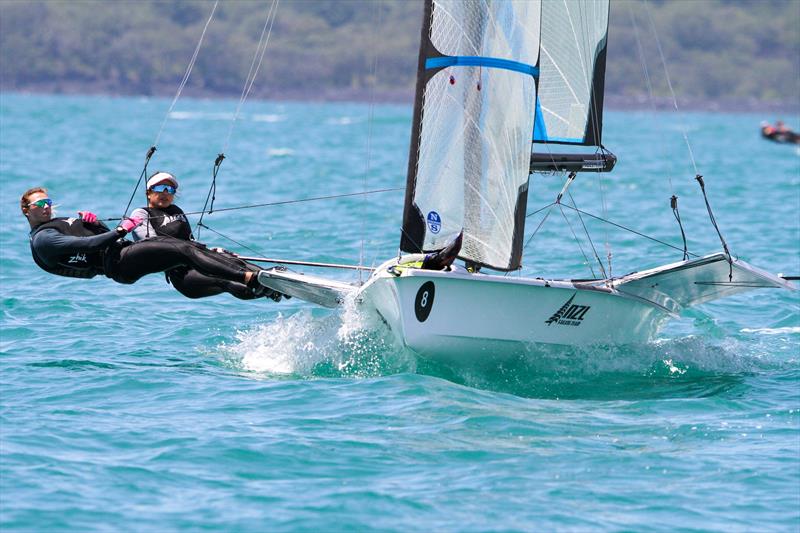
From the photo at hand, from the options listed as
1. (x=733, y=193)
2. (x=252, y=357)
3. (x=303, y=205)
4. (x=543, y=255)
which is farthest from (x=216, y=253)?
(x=733, y=193)

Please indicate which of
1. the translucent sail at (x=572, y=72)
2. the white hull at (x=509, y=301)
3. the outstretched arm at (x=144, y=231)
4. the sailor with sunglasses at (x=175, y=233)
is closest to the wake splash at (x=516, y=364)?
the white hull at (x=509, y=301)

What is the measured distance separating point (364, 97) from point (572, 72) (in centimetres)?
16510

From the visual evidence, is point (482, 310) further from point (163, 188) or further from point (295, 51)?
point (295, 51)

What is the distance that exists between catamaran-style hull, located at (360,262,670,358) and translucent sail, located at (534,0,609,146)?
2380 millimetres

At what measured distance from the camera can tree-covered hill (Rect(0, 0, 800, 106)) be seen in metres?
163

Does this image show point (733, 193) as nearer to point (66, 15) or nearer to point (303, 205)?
point (303, 205)

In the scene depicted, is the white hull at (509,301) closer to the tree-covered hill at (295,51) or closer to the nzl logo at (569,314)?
the nzl logo at (569,314)

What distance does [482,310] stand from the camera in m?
9.52

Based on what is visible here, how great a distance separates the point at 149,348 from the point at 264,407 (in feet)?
8.54

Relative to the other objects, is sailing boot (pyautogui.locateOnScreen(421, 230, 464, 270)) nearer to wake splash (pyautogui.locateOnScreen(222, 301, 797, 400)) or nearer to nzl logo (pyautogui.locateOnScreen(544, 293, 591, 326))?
wake splash (pyautogui.locateOnScreen(222, 301, 797, 400))

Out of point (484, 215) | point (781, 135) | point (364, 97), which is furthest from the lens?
point (364, 97)

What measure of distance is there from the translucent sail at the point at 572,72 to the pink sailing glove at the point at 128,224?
380cm

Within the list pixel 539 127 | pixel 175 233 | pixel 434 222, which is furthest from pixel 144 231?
pixel 539 127

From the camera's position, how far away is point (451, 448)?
803 cm
